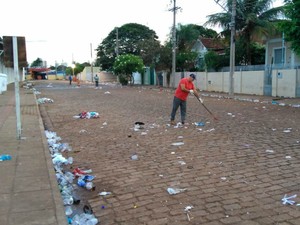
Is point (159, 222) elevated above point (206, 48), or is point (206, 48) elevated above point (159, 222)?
point (206, 48)

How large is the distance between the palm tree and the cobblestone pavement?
1787 centimetres

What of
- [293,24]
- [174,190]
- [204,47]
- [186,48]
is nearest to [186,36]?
[186,48]

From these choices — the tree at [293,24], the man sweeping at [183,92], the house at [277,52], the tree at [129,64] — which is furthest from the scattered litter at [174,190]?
the tree at [129,64]

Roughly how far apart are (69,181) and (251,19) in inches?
950

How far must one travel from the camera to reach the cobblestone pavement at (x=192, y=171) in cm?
394

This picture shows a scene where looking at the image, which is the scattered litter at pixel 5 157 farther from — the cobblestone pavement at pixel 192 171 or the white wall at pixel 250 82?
the white wall at pixel 250 82

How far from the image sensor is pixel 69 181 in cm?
520

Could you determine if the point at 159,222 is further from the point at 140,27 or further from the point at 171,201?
the point at 140,27

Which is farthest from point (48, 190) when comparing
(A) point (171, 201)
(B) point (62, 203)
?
(A) point (171, 201)

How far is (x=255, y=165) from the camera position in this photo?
5730mm

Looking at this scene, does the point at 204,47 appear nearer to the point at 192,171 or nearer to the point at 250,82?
the point at 250,82

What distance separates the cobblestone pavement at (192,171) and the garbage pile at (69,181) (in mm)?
130

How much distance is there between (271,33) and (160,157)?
894 inches

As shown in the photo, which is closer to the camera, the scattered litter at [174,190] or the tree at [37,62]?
the scattered litter at [174,190]
